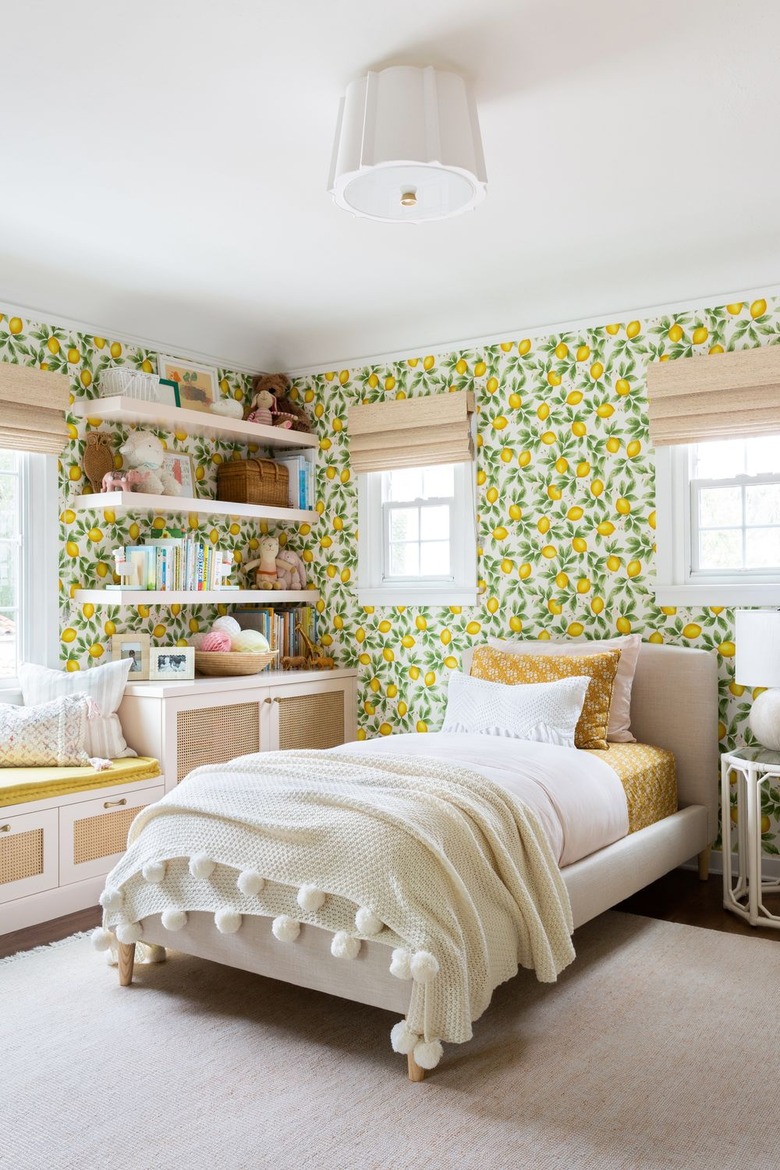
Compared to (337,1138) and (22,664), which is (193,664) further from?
(337,1138)

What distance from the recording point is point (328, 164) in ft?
10.1

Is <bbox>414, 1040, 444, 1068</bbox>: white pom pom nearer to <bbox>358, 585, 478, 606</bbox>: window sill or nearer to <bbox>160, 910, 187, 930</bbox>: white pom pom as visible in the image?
<bbox>160, 910, 187, 930</bbox>: white pom pom

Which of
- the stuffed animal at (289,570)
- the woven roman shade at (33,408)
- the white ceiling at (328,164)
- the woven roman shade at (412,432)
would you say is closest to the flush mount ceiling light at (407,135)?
the white ceiling at (328,164)

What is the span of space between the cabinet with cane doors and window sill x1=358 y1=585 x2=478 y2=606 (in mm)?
412

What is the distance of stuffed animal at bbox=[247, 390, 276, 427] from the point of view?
203 inches

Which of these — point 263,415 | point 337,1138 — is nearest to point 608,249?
point 263,415

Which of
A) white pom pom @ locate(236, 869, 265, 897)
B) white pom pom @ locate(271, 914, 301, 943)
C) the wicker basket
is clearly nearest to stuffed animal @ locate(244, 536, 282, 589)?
the wicker basket

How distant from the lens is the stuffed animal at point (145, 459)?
14.8 ft

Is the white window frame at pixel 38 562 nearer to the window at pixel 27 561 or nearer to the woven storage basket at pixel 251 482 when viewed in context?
the window at pixel 27 561

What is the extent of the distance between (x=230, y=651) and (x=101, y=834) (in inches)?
47.5

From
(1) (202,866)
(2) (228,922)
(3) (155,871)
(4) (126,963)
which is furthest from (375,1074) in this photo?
(4) (126,963)

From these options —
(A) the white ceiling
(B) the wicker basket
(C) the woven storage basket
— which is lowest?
(B) the wicker basket

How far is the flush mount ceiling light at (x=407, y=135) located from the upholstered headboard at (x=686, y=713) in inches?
87.4

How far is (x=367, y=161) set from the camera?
242cm
